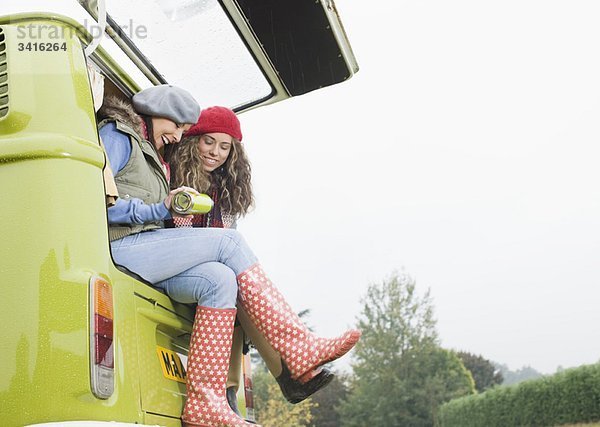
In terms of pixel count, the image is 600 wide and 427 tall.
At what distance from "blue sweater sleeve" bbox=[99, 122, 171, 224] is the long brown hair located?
0.77m

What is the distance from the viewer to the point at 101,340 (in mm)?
2068

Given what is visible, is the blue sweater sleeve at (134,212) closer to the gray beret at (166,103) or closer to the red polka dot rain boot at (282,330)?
the red polka dot rain boot at (282,330)

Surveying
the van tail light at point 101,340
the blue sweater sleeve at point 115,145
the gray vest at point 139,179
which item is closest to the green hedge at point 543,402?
the gray vest at point 139,179

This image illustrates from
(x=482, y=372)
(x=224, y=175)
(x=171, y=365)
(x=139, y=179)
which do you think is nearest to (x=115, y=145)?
(x=139, y=179)

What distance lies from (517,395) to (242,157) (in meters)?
21.1

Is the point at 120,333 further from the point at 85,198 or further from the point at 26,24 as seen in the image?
the point at 26,24

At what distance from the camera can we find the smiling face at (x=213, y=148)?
363 cm

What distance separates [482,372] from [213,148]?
43.9 metres

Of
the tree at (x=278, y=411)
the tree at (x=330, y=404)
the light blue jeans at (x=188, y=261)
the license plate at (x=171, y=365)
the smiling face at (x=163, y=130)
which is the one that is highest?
the tree at (x=330, y=404)

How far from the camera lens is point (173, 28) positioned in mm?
3434

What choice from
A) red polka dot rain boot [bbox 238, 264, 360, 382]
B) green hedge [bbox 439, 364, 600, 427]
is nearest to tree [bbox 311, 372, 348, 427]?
green hedge [bbox 439, 364, 600, 427]

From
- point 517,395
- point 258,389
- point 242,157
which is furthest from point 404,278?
point 242,157

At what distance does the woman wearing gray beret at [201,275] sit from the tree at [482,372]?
43847 mm

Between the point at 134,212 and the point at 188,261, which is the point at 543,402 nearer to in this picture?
the point at 188,261
